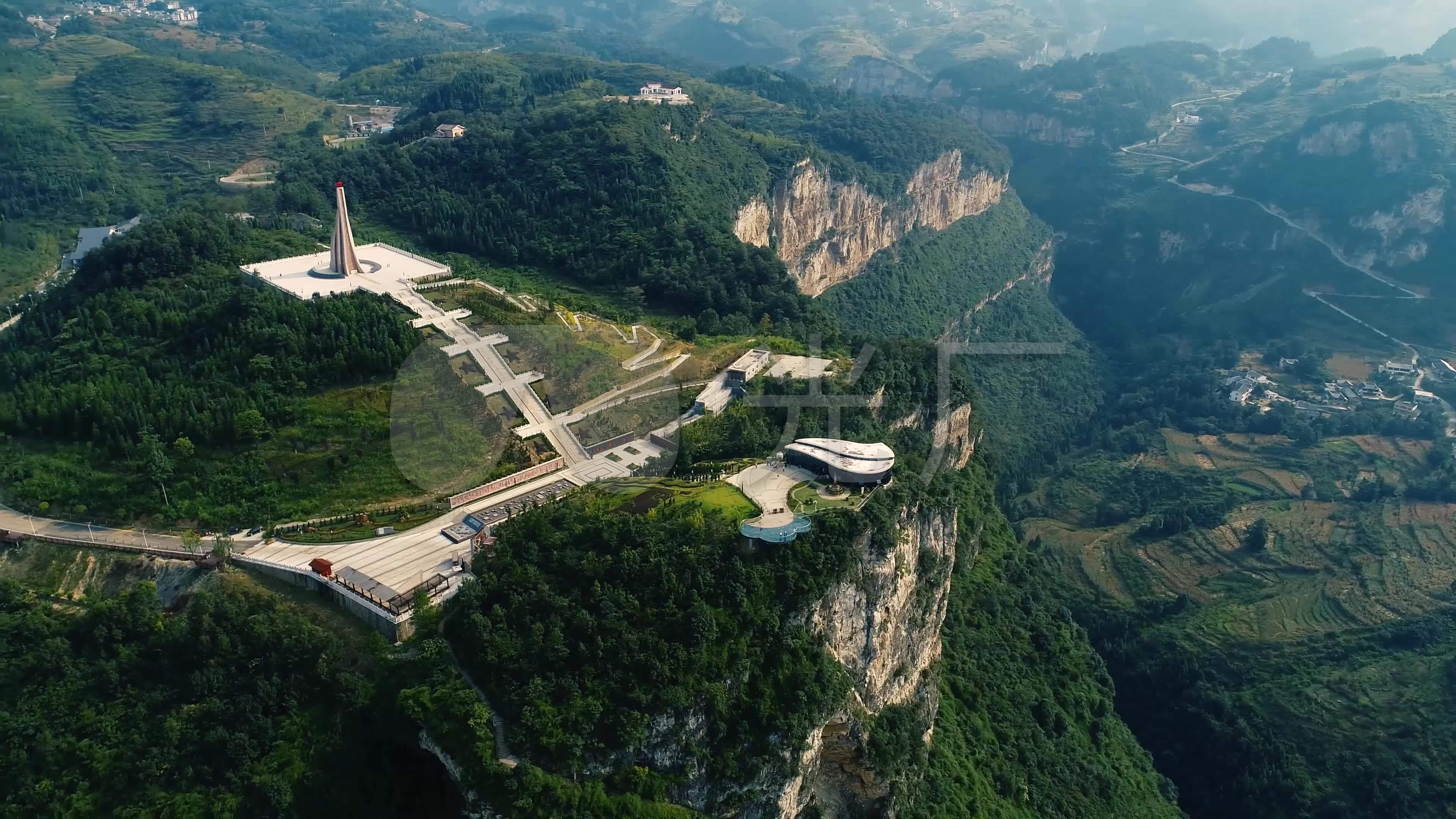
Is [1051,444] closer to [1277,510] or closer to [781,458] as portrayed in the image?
[1277,510]

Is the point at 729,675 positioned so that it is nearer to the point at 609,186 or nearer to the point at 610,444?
the point at 610,444

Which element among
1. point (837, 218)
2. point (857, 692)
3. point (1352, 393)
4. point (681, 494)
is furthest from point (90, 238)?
point (1352, 393)

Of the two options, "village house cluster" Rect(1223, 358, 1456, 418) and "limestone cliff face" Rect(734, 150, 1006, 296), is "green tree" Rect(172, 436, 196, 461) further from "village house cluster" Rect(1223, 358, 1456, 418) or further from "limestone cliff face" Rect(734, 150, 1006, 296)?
"village house cluster" Rect(1223, 358, 1456, 418)

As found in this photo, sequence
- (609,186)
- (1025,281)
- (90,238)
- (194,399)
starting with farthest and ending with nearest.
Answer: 1. (1025,281)
2. (90,238)
3. (609,186)
4. (194,399)

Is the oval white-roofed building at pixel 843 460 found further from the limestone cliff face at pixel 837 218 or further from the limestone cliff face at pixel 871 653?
the limestone cliff face at pixel 837 218

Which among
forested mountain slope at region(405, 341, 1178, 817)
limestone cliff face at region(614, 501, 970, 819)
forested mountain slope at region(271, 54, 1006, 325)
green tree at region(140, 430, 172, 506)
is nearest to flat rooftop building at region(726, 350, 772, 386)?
forested mountain slope at region(405, 341, 1178, 817)

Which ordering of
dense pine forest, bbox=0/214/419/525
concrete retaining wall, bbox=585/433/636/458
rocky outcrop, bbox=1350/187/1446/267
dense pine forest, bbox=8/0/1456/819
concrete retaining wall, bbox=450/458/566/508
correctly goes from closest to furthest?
dense pine forest, bbox=8/0/1456/819 → dense pine forest, bbox=0/214/419/525 → concrete retaining wall, bbox=450/458/566/508 → concrete retaining wall, bbox=585/433/636/458 → rocky outcrop, bbox=1350/187/1446/267
